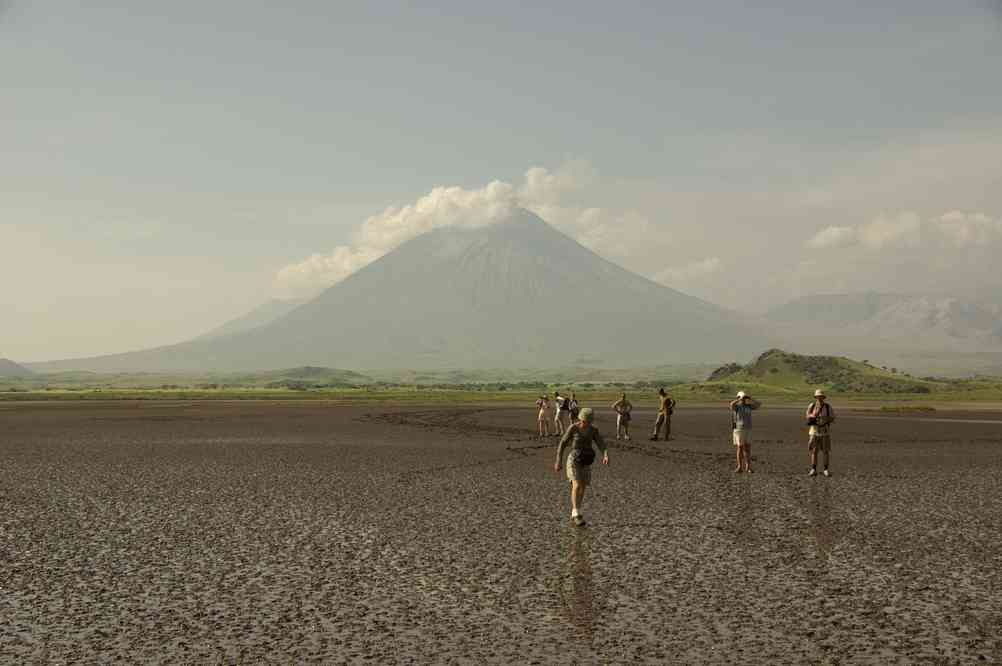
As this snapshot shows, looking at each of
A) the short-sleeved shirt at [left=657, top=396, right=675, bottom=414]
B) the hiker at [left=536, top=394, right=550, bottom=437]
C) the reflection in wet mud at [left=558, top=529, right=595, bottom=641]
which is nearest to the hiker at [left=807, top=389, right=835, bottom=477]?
the reflection in wet mud at [left=558, top=529, right=595, bottom=641]

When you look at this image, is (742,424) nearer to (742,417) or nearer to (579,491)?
(742,417)

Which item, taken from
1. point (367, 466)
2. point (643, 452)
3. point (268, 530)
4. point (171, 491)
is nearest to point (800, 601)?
point (268, 530)

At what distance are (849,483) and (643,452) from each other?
387 inches

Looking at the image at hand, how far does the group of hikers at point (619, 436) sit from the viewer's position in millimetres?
16375

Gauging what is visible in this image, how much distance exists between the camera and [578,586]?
11.6m

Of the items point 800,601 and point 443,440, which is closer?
point 800,601

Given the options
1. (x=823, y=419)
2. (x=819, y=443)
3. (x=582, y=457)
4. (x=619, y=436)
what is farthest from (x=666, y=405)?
(x=582, y=457)

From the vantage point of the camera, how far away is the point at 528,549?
14086mm

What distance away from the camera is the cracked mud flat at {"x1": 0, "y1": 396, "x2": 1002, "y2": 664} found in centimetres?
927

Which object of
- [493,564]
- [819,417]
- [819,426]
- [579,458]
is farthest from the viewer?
[819,426]

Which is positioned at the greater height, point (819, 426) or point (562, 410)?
point (819, 426)

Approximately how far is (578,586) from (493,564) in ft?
5.76

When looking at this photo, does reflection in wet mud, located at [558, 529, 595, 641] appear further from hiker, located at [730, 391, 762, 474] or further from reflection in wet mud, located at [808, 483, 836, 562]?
hiker, located at [730, 391, 762, 474]

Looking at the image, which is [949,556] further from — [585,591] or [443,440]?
[443,440]
